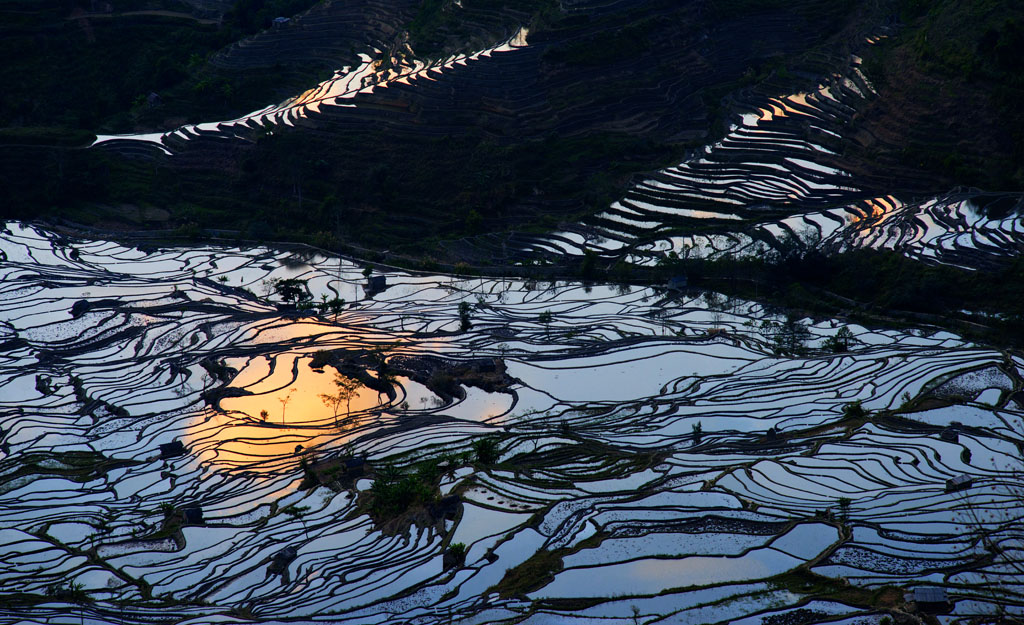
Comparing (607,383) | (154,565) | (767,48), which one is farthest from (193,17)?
(154,565)

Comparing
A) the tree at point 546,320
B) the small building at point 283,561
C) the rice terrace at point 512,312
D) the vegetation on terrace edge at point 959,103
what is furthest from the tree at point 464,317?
the vegetation on terrace edge at point 959,103

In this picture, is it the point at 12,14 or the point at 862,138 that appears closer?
the point at 862,138

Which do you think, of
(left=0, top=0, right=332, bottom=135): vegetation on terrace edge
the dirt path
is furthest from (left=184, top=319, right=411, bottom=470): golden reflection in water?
the dirt path

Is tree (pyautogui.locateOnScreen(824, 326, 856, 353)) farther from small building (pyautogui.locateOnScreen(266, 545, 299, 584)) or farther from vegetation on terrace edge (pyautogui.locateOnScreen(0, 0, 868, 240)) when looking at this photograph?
small building (pyautogui.locateOnScreen(266, 545, 299, 584))

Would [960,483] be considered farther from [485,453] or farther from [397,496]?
[397,496]

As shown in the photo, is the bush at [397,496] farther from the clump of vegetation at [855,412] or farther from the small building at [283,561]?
the clump of vegetation at [855,412]

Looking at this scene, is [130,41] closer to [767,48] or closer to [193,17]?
[193,17]

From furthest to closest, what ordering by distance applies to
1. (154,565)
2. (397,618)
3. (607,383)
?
(607,383) → (154,565) → (397,618)
